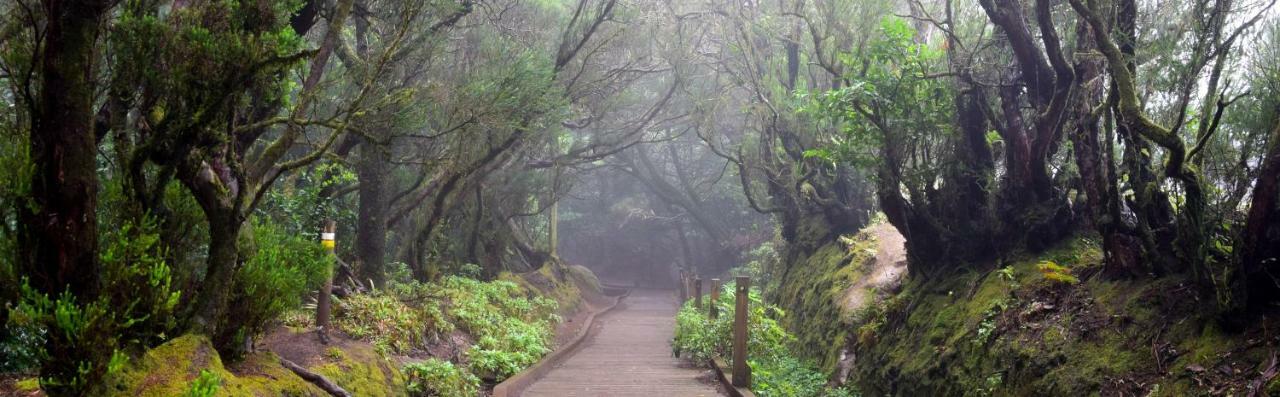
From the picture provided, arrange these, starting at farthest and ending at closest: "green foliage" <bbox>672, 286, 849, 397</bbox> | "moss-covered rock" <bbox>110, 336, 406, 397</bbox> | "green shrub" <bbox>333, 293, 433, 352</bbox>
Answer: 1. "green foliage" <bbox>672, 286, 849, 397</bbox>
2. "green shrub" <bbox>333, 293, 433, 352</bbox>
3. "moss-covered rock" <bbox>110, 336, 406, 397</bbox>

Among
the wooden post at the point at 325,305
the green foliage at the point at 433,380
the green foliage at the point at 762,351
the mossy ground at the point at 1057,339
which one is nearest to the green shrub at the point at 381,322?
the green foliage at the point at 433,380

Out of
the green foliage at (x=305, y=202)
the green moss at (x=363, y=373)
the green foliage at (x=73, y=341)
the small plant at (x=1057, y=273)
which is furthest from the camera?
the green foliage at (x=305, y=202)

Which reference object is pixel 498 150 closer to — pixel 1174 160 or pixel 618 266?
pixel 1174 160

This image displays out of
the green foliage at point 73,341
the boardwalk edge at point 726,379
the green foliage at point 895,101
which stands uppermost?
the green foliage at point 895,101

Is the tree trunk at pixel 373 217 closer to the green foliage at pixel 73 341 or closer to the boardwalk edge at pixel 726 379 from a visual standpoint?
the boardwalk edge at pixel 726 379

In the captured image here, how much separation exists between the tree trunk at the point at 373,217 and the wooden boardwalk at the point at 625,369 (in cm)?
287

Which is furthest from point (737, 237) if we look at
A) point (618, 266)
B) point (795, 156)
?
point (795, 156)

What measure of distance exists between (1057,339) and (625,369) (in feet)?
20.0

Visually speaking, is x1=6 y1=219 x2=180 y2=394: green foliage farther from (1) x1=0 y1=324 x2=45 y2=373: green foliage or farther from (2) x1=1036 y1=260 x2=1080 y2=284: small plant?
(2) x1=1036 y1=260 x2=1080 y2=284: small plant

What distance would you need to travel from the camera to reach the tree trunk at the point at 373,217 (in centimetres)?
1091

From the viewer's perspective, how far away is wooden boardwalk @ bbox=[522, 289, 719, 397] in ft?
28.8

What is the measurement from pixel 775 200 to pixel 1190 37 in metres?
12.2

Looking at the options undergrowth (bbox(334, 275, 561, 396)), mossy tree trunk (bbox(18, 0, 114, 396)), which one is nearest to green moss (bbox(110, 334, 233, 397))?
mossy tree trunk (bbox(18, 0, 114, 396))

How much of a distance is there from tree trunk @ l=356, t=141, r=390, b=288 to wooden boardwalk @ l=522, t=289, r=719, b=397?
9.42 feet
